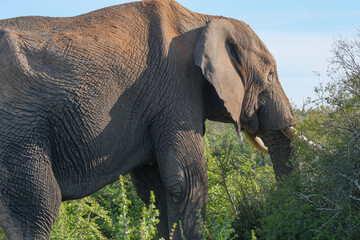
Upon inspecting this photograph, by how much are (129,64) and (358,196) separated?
2.19m

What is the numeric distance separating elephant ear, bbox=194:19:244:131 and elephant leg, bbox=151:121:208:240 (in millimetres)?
410

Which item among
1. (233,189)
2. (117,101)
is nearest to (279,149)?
(233,189)

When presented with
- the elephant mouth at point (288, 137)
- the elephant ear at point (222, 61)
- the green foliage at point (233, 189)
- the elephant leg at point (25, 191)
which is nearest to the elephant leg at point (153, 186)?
the green foliage at point (233, 189)

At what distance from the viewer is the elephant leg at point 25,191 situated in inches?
168

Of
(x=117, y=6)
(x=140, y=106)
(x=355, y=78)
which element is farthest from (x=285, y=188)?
(x=117, y=6)

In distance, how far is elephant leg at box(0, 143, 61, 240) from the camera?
4.27m

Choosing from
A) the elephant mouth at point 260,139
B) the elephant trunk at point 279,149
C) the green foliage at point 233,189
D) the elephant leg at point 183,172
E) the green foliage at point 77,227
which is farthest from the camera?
the green foliage at point 233,189

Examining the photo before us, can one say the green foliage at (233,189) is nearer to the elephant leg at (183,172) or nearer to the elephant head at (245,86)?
the elephant head at (245,86)

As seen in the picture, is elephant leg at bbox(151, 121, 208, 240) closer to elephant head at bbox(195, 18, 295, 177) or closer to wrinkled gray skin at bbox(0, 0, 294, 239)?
wrinkled gray skin at bbox(0, 0, 294, 239)

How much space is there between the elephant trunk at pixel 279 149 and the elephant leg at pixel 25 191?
252 cm

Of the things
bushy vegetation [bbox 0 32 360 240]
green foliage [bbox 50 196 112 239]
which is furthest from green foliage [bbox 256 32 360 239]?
green foliage [bbox 50 196 112 239]

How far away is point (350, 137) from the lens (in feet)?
16.2

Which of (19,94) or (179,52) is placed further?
(179,52)

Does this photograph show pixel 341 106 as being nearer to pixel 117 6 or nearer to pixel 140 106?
pixel 140 106
